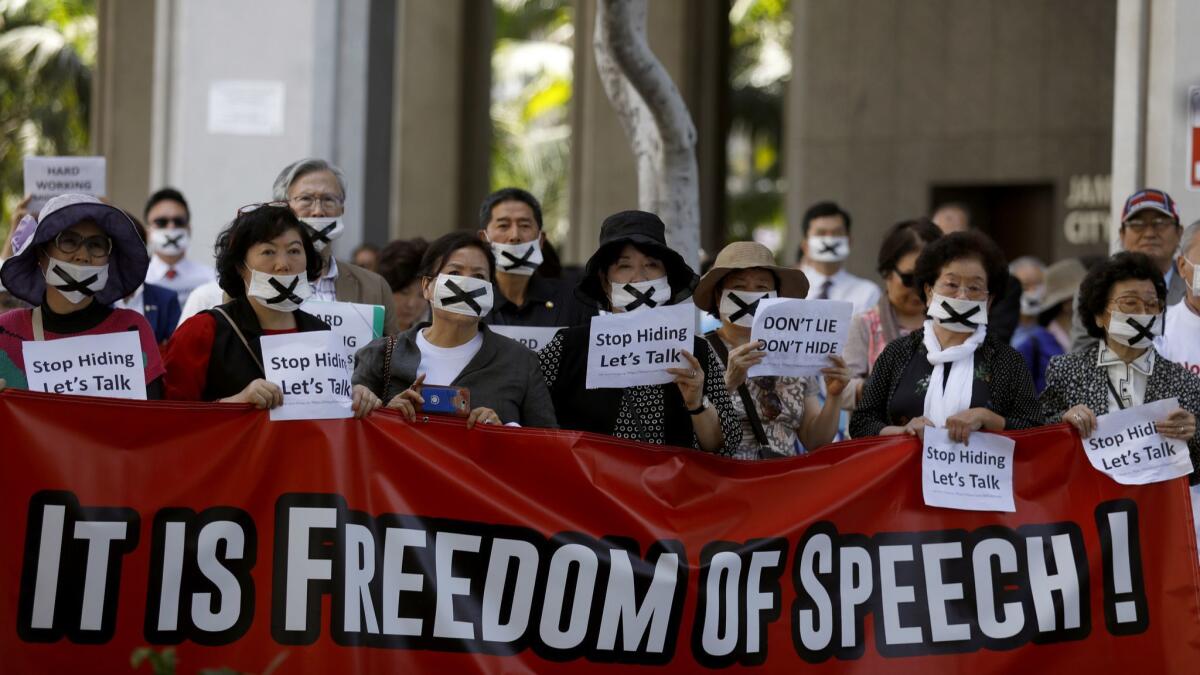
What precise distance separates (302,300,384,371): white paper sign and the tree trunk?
283cm

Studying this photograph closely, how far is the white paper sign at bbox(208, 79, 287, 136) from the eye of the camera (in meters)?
12.8

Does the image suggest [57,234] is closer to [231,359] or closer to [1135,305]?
[231,359]

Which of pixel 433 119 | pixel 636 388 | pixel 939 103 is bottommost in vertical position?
pixel 636 388

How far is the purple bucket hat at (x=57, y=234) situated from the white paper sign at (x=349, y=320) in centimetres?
82

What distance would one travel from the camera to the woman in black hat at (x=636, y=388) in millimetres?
6453

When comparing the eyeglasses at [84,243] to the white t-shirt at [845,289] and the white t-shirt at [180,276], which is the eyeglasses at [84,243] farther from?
the white t-shirt at [845,289]

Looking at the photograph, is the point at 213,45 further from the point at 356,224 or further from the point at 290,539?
the point at 290,539

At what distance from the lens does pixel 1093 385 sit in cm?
693

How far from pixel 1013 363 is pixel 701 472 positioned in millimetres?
1403

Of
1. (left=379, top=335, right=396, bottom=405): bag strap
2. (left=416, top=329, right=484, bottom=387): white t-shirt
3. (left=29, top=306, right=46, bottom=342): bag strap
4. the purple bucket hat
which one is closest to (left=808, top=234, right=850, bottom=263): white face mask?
(left=416, top=329, right=484, bottom=387): white t-shirt

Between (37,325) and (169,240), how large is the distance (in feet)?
14.9

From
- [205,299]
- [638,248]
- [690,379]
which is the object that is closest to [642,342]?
[690,379]

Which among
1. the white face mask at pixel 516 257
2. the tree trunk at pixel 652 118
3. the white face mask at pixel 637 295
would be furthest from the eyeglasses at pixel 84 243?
the tree trunk at pixel 652 118

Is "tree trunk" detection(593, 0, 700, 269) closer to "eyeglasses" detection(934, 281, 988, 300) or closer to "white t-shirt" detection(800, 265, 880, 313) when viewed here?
"white t-shirt" detection(800, 265, 880, 313)
